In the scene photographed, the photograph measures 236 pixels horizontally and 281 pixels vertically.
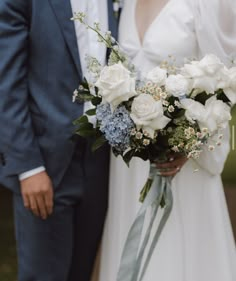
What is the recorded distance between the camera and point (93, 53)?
Answer: 312cm

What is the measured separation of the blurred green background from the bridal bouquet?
241 cm

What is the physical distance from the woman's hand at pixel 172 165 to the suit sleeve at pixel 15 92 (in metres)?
0.49

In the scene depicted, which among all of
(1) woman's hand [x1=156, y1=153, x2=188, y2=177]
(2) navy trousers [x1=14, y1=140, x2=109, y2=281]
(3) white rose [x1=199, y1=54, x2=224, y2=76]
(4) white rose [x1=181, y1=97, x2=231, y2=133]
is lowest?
(2) navy trousers [x1=14, y1=140, x2=109, y2=281]

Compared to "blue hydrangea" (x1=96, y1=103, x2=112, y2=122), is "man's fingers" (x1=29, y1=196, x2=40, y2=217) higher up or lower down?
lower down

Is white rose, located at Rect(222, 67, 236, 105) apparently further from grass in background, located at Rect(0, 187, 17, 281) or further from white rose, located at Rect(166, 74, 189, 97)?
grass in background, located at Rect(0, 187, 17, 281)

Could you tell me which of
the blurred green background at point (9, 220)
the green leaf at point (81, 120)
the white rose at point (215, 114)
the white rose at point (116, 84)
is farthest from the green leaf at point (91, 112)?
the blurred green background at point (9, 220)

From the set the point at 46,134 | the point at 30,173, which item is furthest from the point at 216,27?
the point at 30,173

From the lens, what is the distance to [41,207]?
3.15m

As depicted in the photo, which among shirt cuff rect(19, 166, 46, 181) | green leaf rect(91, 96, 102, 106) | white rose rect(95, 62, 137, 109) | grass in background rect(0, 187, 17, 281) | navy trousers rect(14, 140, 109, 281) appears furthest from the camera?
grass in background rect(0, 187, 17, 281)

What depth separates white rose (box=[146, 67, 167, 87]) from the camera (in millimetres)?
2766

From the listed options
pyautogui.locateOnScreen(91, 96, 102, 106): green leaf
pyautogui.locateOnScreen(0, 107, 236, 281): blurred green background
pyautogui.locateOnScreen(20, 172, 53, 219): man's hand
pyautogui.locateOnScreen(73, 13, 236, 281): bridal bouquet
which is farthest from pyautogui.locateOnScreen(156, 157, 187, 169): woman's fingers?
pyautogui.locateOnScreen(0, 107, 236, 281): blurred green background

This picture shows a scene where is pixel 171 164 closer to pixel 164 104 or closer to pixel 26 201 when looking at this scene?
pixel 164 104

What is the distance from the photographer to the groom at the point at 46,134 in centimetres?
303

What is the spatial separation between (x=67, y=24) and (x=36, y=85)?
27 cm
